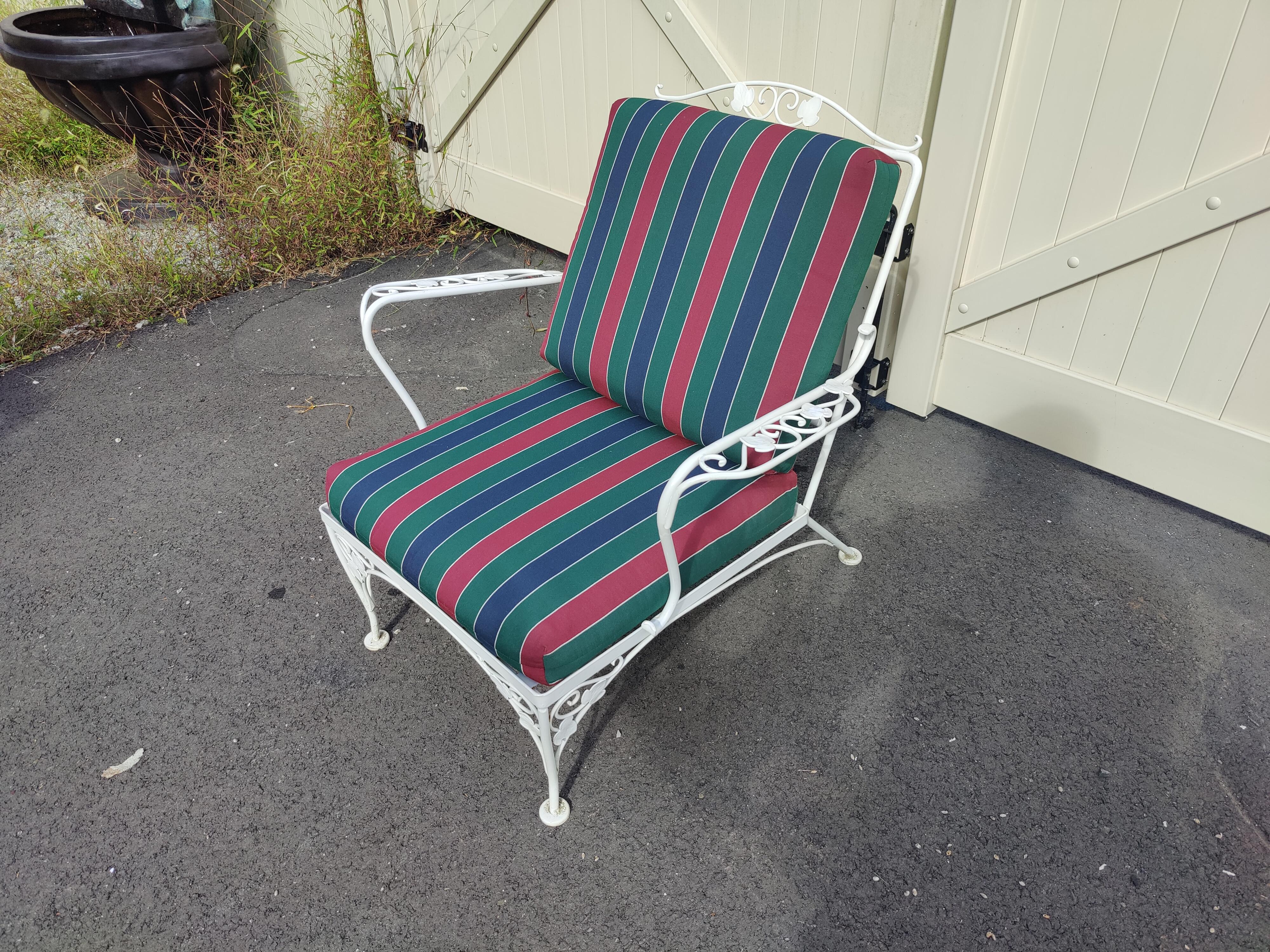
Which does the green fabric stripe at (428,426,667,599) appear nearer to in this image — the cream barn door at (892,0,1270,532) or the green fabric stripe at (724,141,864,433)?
the green fabric stripe at (724,141,864,433)

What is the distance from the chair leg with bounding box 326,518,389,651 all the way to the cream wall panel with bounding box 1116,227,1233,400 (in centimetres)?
191

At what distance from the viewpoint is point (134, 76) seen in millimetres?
3766

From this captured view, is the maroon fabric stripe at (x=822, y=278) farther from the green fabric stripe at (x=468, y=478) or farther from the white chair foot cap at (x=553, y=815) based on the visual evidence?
the white chair foot cap at (x=553, y=815)

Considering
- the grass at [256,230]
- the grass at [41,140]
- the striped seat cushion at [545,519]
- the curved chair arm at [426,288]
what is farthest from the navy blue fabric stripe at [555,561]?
the grass at [41,140]

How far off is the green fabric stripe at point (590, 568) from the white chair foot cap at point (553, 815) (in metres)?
0.39

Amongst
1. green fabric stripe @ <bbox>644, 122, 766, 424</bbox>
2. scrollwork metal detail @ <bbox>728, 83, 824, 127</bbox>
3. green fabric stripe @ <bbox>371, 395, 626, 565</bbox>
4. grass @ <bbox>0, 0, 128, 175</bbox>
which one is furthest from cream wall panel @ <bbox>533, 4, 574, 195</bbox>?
grass @ <bbox>0, 0, 128, 175</bbox>

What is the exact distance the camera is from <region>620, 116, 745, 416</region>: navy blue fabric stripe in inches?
67.1

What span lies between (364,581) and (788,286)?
3.48ft

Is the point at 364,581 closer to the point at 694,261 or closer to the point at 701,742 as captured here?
the point at 701,742

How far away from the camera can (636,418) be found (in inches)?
72.7

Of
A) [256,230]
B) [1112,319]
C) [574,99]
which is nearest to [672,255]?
[1112,319]

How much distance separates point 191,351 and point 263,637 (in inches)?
64.7

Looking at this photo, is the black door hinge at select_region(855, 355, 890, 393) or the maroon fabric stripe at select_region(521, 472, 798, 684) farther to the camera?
the black door hinge at select_region(855, 355, 890, 393)

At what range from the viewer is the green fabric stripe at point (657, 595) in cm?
136
